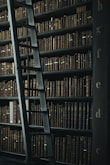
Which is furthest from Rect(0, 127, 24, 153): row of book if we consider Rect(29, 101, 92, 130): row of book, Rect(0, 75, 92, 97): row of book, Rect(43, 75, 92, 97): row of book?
Rect(43, 75, 92, 97): row of book

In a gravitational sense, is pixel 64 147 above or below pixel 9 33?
below

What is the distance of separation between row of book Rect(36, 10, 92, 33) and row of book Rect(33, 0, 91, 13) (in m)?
0.11

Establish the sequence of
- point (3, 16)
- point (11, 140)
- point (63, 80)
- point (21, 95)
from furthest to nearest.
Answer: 1. point (3, 16)
2. point (11, 140)
3. point (63, 80)
4. point (21, 95)

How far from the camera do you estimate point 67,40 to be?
3.52m

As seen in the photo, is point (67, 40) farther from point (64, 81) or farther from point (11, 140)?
point (11, 140)

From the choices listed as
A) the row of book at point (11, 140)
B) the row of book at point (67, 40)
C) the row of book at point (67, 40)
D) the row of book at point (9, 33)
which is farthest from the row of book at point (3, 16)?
the row of book at point (11, 140)

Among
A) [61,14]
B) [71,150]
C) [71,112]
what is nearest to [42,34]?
[61,14]

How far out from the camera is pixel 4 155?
A: 4.15 meters

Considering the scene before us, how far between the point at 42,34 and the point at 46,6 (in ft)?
0.96

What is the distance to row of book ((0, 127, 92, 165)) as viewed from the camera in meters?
3.30

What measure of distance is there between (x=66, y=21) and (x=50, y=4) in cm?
29

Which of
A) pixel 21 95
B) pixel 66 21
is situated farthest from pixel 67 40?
pixel 21 95

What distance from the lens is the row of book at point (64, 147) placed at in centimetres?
330

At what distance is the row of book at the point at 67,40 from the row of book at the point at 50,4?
0.29m
